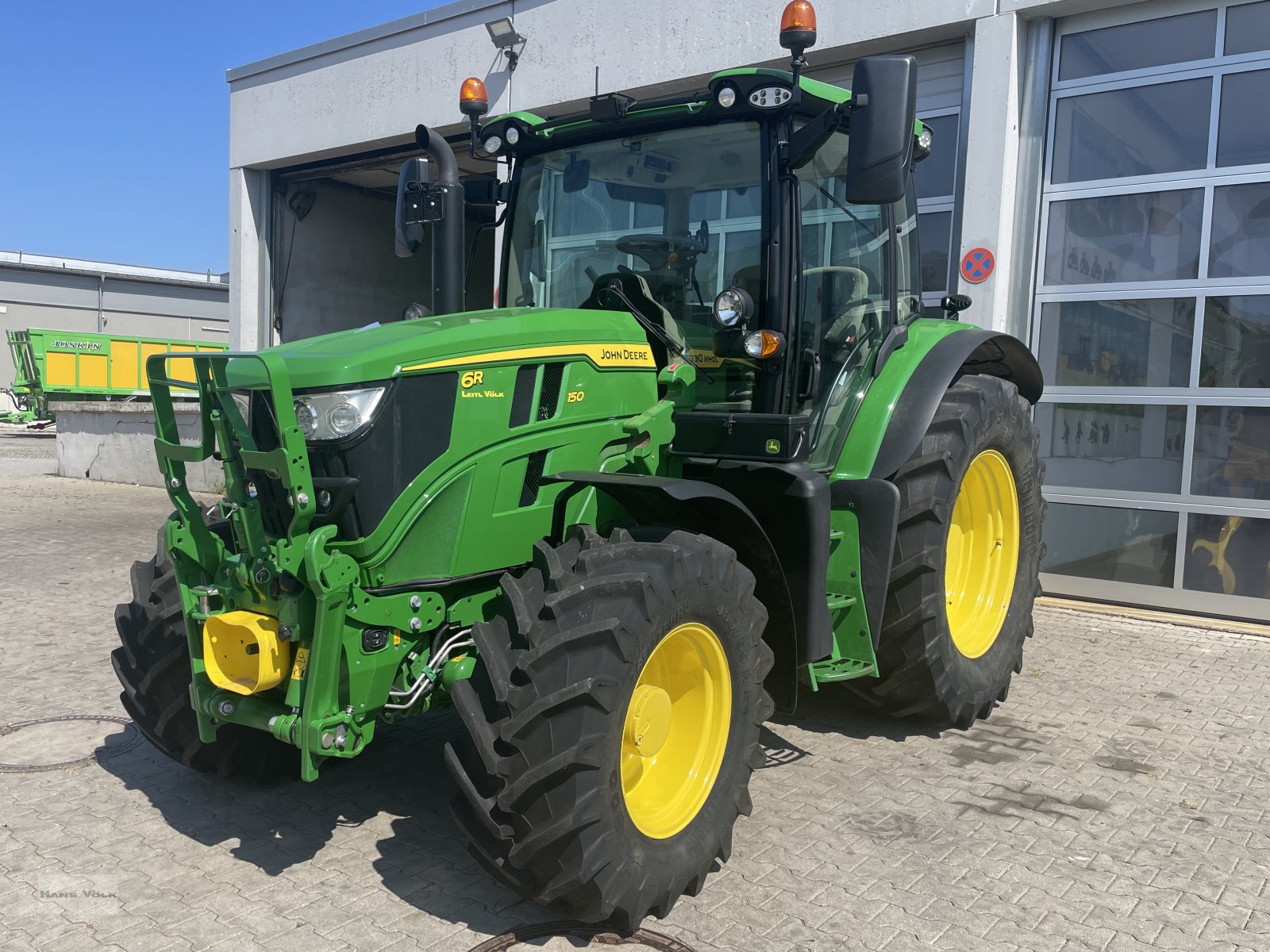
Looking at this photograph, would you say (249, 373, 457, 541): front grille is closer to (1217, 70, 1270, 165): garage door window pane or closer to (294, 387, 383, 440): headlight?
(294, 387, 383, 440): headlight

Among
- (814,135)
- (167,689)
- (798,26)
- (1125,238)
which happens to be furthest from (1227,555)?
(167,689)

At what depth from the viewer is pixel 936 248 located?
7977 mm

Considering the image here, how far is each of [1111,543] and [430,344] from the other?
227 inches

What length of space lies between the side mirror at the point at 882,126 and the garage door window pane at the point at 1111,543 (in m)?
4.76

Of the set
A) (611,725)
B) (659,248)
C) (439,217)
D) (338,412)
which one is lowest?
(611,725)

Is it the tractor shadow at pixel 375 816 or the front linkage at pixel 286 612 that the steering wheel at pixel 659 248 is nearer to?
the front linkage at pixel 286 612

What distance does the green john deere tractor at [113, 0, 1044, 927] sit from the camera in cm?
277

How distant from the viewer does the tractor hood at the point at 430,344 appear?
296 cm

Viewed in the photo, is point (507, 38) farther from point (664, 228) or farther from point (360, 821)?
point (360, 821)

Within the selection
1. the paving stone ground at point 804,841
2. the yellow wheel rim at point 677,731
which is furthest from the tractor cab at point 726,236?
the paving stone ground at point 804,841

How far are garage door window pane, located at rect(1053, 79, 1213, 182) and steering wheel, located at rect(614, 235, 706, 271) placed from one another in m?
4.58

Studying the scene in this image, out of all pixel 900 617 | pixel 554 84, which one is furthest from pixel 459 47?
pixel 900 617

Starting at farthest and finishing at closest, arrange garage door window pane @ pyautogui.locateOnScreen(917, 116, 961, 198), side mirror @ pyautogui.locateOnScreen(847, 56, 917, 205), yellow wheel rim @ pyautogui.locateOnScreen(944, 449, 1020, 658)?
1. garage door window pane @ pyautogui.locateOnScreen(917, 116, 961, 198)
2. yellow wheel rim @ pyautogui.locateOnScreen(944, 449, 1020, 658)
3. side mirror @ pyautogui.locateOnScreen(847, 56, 917, 205)

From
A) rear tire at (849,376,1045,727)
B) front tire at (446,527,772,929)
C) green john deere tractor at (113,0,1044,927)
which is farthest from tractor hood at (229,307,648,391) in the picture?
rear tire at (849,376,1045,727)
